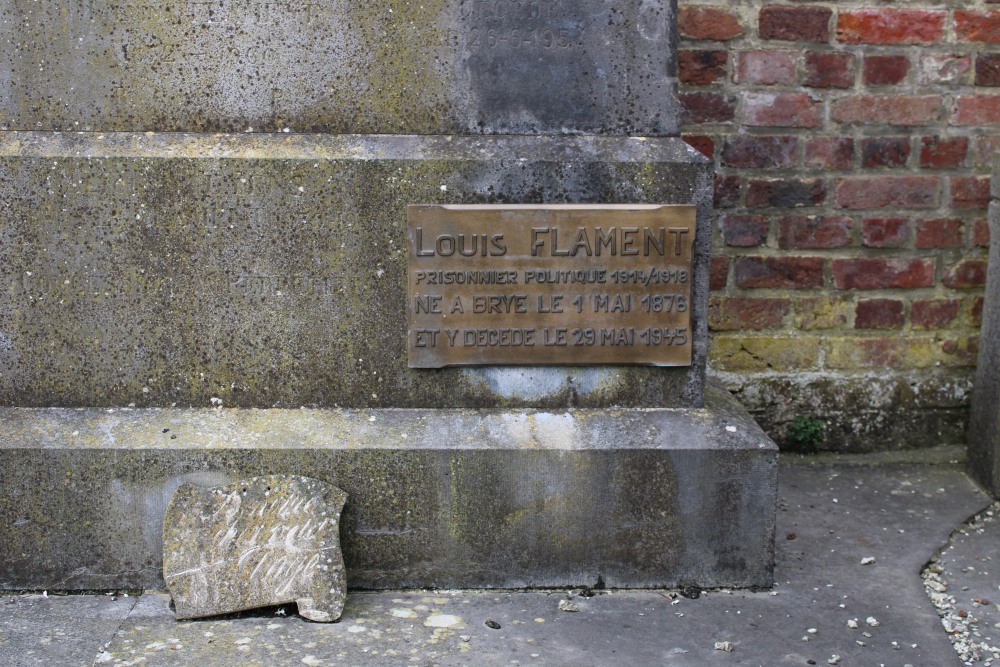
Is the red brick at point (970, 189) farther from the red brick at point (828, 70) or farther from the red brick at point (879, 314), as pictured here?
the red brick at point (828, 70)

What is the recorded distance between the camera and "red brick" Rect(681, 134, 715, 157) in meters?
3.95

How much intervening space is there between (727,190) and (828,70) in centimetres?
56

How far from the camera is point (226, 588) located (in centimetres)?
280

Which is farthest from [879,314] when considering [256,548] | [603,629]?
[256,548]

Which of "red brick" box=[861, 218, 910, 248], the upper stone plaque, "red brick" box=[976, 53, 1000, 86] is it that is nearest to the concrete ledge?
the upper stone plaque

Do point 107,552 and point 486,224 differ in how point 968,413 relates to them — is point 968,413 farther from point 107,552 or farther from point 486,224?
point 107,552

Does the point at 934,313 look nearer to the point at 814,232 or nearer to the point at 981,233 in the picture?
the point at 981,233

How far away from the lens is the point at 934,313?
410 centimetres

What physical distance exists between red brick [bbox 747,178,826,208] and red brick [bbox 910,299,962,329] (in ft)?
1.91

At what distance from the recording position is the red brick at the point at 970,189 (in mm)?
4023

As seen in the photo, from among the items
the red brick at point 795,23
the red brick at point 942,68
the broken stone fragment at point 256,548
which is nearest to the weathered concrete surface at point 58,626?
the broken stone fragment at point 256,548

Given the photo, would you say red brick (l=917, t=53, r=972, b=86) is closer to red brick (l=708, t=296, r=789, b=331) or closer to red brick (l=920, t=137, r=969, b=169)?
red brick (l=920, t=137, r=969, b=169)

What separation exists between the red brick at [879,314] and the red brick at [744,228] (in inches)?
18.7

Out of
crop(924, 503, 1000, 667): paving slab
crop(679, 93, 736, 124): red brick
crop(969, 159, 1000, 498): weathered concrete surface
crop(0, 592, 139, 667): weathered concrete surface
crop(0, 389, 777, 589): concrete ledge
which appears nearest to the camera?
crop(0, 592, 139, 667): weathered concrete surface
